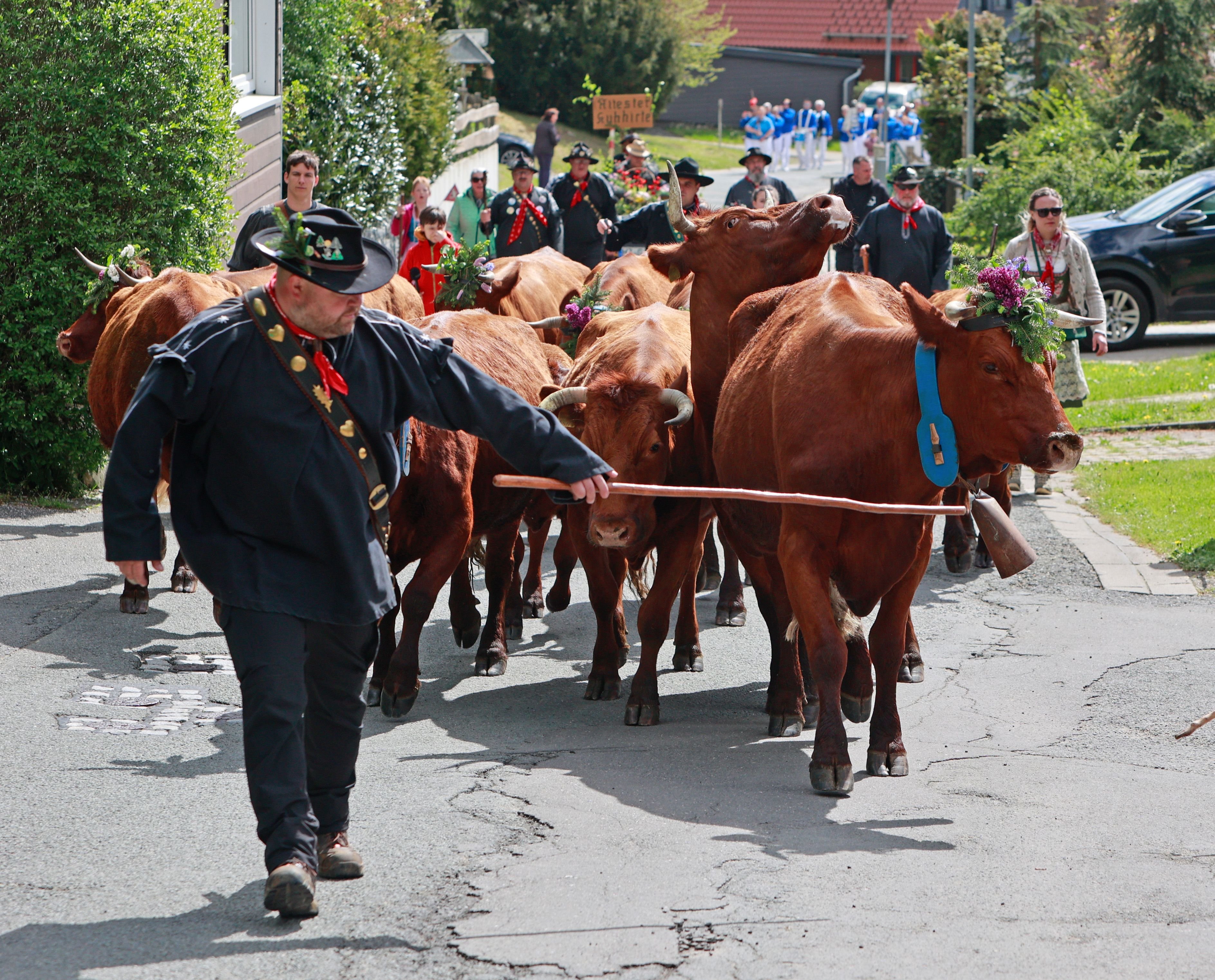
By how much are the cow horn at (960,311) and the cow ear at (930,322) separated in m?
0.02

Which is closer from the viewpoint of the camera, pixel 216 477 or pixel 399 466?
pixel 216 477

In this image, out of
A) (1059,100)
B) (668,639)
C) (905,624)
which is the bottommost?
(668,639)

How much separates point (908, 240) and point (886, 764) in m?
7.24

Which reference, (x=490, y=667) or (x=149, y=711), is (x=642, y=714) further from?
(x=149, y=711)

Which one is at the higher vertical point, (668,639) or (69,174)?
(69,174)

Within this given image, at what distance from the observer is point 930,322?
5844 mm

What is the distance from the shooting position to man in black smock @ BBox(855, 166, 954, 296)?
12.4 meters

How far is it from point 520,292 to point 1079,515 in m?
4.39

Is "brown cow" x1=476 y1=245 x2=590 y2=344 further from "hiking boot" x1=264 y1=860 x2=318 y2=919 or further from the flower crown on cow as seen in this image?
"hiking boot" x1=264 y1=860 x2=318 y2=919

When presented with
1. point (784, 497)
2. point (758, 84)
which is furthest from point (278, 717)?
point (758, 84)

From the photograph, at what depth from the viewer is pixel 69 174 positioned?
10750 millimetres

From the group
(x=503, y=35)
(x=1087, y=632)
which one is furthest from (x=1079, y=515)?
(x=503, y=35)

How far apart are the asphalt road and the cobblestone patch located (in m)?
0.05

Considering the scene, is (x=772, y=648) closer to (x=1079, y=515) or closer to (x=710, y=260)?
(x=710, y=260)
